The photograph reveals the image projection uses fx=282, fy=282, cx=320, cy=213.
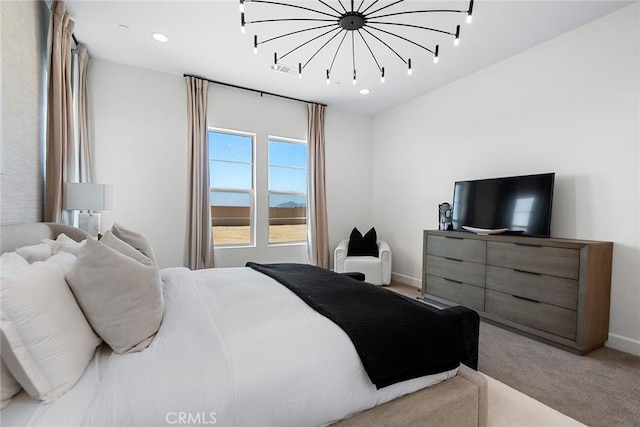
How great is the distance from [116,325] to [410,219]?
4.10 m

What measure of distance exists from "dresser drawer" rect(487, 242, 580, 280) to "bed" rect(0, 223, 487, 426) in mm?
1663

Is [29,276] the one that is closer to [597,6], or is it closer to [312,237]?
[312,237]

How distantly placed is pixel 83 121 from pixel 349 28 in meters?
2.98

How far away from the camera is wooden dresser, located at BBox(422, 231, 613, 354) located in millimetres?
2309

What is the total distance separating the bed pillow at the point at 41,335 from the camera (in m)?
0.81

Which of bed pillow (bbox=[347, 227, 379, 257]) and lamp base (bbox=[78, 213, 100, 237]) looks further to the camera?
bed pillow (bbox=[347, 227, 379, 257])

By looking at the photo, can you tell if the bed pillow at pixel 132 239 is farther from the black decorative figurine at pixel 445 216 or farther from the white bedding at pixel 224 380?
the black decorative figurine at pixel 445 216

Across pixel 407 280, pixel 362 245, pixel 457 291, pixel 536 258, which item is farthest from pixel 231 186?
pixel 536 258

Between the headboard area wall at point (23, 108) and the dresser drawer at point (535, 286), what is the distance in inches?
154

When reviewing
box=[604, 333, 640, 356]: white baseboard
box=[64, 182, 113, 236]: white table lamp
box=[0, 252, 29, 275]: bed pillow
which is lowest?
box=[604, 333, 640, 356]: white baseboard

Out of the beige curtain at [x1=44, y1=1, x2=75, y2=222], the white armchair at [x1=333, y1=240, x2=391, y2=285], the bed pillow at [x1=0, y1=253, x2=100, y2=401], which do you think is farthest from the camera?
the white armchair at [x1=333, y1=240, x2=391, y2=285]

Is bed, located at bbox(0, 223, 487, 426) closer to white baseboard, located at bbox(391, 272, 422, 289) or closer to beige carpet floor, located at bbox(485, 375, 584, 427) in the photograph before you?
beige carpet floor, located at bbox(485, 375, 584, 427)

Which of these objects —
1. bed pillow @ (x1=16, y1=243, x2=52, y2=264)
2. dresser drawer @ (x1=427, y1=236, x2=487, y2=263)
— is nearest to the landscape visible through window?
dresser drawer @ (x1=427, y1=236, x2=487, y2=263)

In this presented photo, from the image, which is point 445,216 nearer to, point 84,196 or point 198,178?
point 198,178
